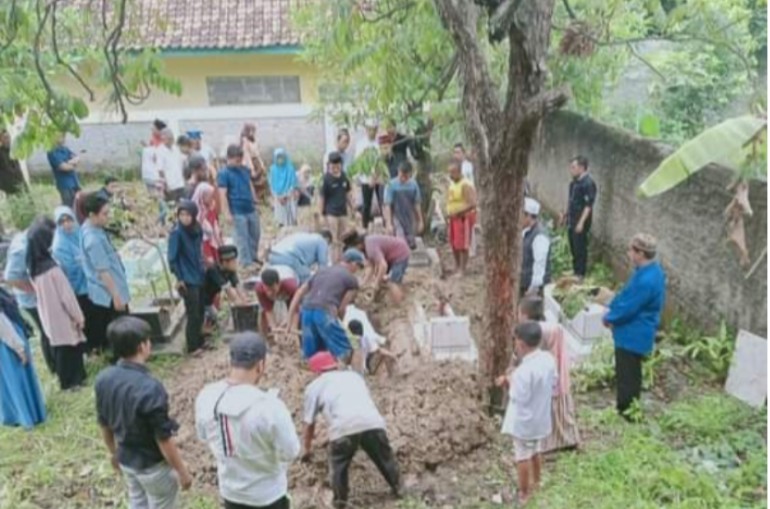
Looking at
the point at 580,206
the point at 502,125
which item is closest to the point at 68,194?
the point at 580,206

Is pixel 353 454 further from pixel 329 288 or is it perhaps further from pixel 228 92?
pixel 228 92

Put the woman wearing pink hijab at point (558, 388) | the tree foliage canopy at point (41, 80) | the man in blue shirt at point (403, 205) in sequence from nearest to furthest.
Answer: the tree foliage canopy at point (41, 80)
the woman wearing pink hijab at point (558, 388)
the man in blue shirt at point (403, 205)

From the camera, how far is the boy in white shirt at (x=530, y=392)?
420 centimetres

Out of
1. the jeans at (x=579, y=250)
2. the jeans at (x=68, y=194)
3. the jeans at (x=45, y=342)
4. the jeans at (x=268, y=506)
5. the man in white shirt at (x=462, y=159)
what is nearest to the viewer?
the jeans at (x=268, y=506)

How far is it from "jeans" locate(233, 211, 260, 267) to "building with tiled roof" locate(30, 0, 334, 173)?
4.87 meters

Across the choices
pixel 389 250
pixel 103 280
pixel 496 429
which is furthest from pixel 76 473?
pixel 389 250

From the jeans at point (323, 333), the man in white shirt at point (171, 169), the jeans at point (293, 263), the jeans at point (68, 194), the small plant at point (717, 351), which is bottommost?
the small plant at point (717, 351)

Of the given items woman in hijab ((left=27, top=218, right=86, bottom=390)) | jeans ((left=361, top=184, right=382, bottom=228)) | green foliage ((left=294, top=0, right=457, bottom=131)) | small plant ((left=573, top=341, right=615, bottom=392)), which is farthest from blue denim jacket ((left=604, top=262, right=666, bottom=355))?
jeans ((left=361, top=184, right=382, bottom=228))

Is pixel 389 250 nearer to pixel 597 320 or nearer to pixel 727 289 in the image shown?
pixel 597 320

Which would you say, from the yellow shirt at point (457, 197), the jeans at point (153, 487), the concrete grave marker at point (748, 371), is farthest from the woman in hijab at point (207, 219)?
the concrete grave marker at point (748, 371)

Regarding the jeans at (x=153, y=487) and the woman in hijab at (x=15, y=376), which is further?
the woman in hijab at (x=15, y=376)

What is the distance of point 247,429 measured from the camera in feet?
11.0

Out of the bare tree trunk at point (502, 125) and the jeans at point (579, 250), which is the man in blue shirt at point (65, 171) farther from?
the bare tree trunk at point (502, 125)

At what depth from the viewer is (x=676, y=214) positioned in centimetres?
677
